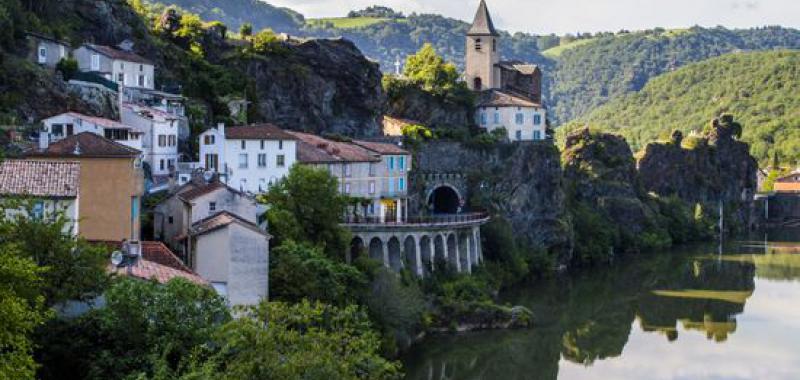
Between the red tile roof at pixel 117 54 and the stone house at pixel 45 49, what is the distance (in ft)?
6.60

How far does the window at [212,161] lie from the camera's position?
2490 inches

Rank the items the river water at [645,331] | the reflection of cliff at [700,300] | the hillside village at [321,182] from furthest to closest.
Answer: the reflection of cliff at [700,300], the river water at [645,331], the hillside village at [321,182]

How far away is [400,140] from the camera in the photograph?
85.6 meters

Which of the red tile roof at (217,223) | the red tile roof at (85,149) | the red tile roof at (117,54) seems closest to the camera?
the red tile roof at (85,149)

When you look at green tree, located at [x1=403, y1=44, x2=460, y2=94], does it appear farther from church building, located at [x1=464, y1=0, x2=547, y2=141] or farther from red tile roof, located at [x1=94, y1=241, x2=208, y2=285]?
red tile roof, located at [x1=94, y1=241, x2=208, y2=285]

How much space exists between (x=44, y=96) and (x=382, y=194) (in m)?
25.2

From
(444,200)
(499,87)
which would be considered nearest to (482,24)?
(499,87)

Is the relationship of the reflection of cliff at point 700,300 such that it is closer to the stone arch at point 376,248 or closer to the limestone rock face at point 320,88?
the stone arch at point 376,248

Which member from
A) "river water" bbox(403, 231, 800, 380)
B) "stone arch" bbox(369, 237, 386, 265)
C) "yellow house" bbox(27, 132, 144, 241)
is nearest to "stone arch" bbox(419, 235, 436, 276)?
"stone arch" bbox(369, 237, 386, 265)

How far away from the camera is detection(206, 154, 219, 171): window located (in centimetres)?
6324

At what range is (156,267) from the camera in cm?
3978

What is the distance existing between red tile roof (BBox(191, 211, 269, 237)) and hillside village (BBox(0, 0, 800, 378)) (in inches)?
6.4

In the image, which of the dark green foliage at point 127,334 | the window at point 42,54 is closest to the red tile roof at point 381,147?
the window at point 42,54

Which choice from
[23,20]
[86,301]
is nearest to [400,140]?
[23,20]
